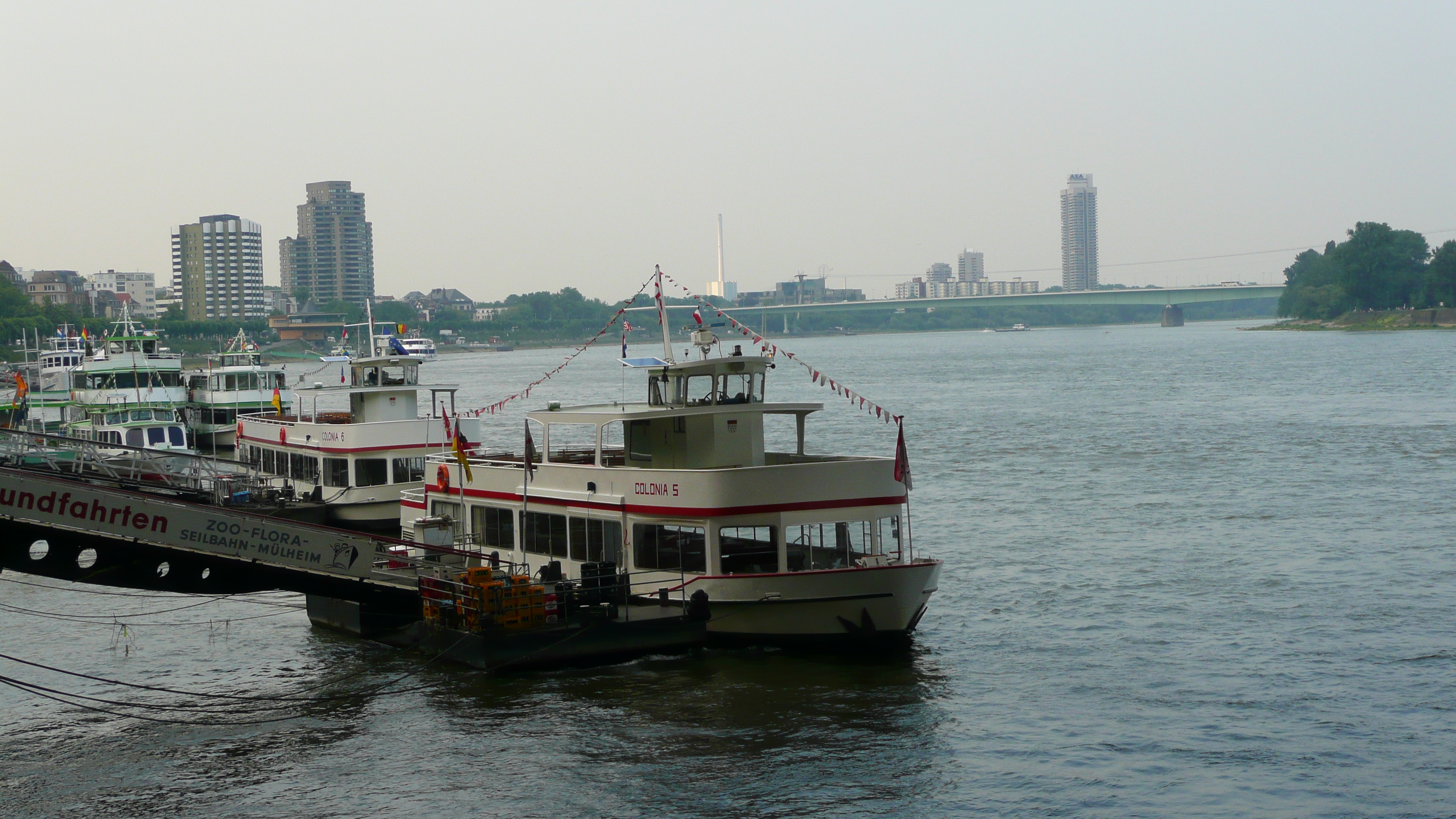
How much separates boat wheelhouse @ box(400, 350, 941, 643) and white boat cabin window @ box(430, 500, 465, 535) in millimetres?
737

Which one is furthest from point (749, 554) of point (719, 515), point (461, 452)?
point (461, 452)

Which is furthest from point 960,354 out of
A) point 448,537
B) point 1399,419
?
point 448,537

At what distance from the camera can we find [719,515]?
21.6 m

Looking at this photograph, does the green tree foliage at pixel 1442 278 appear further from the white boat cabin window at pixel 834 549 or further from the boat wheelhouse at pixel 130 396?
the white boat cabin window at pixel 834 549

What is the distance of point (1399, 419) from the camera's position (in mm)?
64688

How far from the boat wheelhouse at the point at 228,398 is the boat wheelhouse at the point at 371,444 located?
20453 mm

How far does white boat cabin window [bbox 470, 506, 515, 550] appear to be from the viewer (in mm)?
25172

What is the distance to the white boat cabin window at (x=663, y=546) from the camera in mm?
22531

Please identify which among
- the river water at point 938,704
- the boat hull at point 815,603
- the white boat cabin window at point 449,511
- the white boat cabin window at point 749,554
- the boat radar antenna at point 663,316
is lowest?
the river water at point 938,704

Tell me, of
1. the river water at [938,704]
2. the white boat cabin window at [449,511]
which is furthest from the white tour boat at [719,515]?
the river water at [938,704]

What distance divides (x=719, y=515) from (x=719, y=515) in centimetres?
2

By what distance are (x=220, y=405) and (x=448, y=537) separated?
112 feet

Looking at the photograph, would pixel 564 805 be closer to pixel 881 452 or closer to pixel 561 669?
pixel 561 669

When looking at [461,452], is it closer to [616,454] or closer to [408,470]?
[616,454]
